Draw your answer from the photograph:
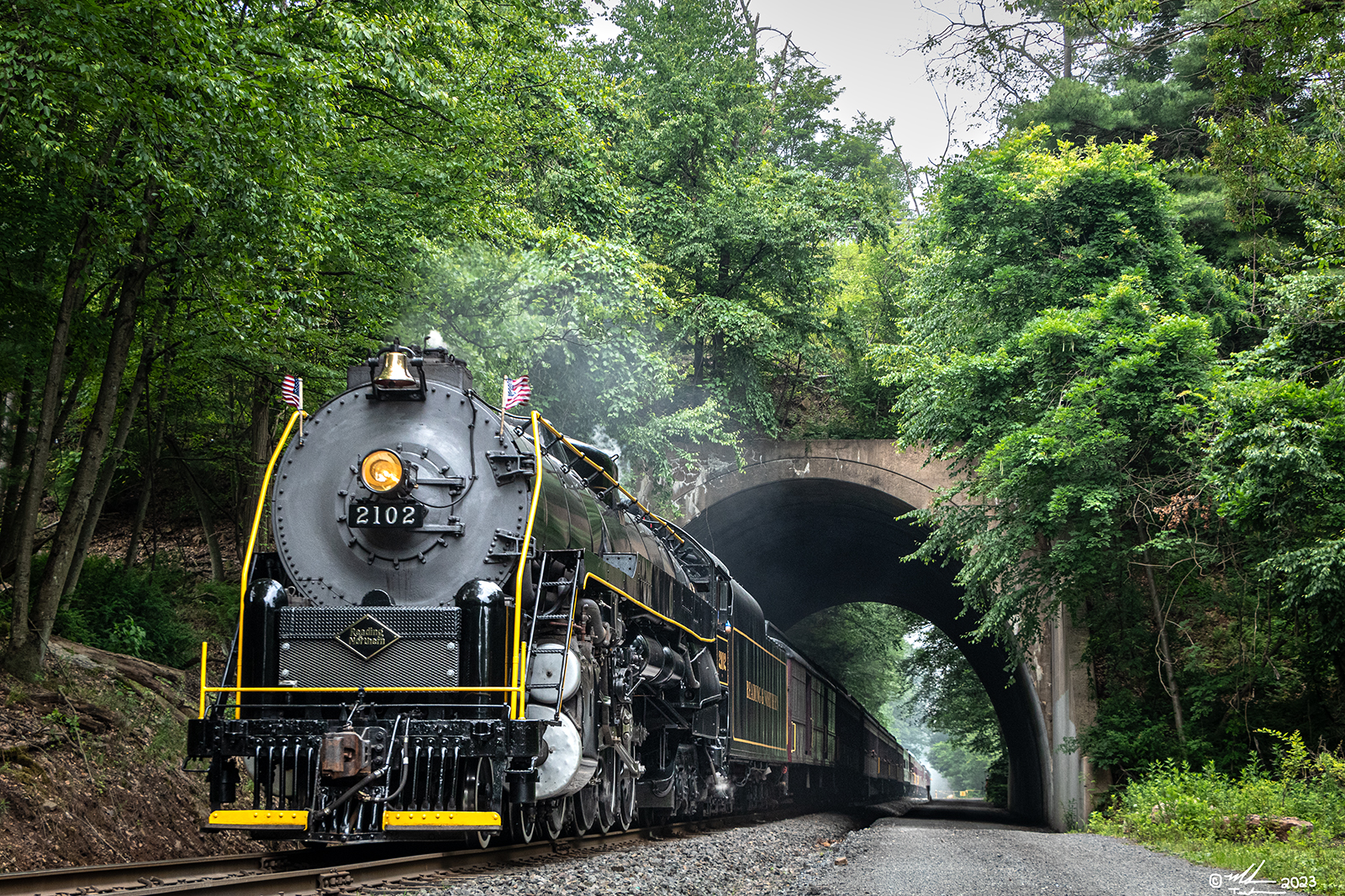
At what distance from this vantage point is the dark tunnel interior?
24484mm

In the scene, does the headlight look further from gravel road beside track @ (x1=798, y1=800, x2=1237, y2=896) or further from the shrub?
the shrub

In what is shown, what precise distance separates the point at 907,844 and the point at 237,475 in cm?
1404

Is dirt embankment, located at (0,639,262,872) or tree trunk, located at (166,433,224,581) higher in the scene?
tree trunk, located at (166,433,224,581)

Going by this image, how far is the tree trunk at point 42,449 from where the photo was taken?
31.1 feet

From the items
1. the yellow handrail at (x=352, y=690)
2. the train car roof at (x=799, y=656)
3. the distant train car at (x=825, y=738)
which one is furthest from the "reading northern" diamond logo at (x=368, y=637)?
the distant train car at (x=825, y=738)

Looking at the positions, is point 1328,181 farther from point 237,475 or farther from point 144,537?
point 144,537

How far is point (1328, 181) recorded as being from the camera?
44.1 ft

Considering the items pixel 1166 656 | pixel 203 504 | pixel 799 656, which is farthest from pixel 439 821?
pixel 799 656

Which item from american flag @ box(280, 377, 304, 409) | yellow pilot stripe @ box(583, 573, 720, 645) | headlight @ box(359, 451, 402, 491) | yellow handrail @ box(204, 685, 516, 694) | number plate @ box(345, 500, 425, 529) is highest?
american flag @ box(280, 377, 304, 409)

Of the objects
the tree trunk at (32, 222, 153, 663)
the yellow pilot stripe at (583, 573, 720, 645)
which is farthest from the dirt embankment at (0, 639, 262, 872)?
the yellow pilot stripe at (583, 573, 720, 645)

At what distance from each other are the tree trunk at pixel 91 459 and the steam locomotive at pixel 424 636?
2.75m

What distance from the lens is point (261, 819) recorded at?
6.59 meters

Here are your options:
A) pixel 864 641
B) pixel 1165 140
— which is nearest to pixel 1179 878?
pixel 1165 140

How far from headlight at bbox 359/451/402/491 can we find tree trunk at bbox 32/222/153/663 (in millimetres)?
3952
